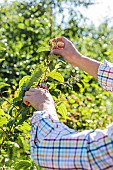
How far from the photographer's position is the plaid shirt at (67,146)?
1.57 m

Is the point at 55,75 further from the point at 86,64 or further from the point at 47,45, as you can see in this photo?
the point at 47,45

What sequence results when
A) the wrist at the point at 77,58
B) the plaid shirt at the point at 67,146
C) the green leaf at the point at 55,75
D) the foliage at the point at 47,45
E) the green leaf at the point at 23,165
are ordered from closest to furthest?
the plaid shirt at the point at 67,146 → the wrist at the point at 77,58 → the green leaf at the point at 55,75 → the green leaf at the point at 23,165 → the foliage at the point at 47,45

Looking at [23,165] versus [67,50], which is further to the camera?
[23,165]

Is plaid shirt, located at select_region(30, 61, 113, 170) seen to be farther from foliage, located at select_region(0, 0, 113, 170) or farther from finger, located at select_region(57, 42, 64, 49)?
foliage, located at select_region(0, 0, 113, 170)

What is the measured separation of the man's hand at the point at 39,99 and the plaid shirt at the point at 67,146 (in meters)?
0.06

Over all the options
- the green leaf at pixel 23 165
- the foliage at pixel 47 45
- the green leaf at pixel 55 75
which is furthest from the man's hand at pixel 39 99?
the foliage at pixel 47 45

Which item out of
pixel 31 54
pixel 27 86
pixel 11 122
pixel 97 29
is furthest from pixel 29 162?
pixel 97 29

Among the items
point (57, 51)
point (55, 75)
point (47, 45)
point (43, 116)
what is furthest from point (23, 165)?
point (47, 45)

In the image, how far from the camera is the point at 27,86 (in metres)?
2.18

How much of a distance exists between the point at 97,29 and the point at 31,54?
1.93 m

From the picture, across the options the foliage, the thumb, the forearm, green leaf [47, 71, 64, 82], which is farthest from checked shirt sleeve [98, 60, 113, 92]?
the foliage

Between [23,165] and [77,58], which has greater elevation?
[77,58]

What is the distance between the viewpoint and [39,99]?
69.4 inches

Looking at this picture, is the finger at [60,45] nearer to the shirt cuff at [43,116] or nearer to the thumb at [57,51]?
the thumb at [57,51]
